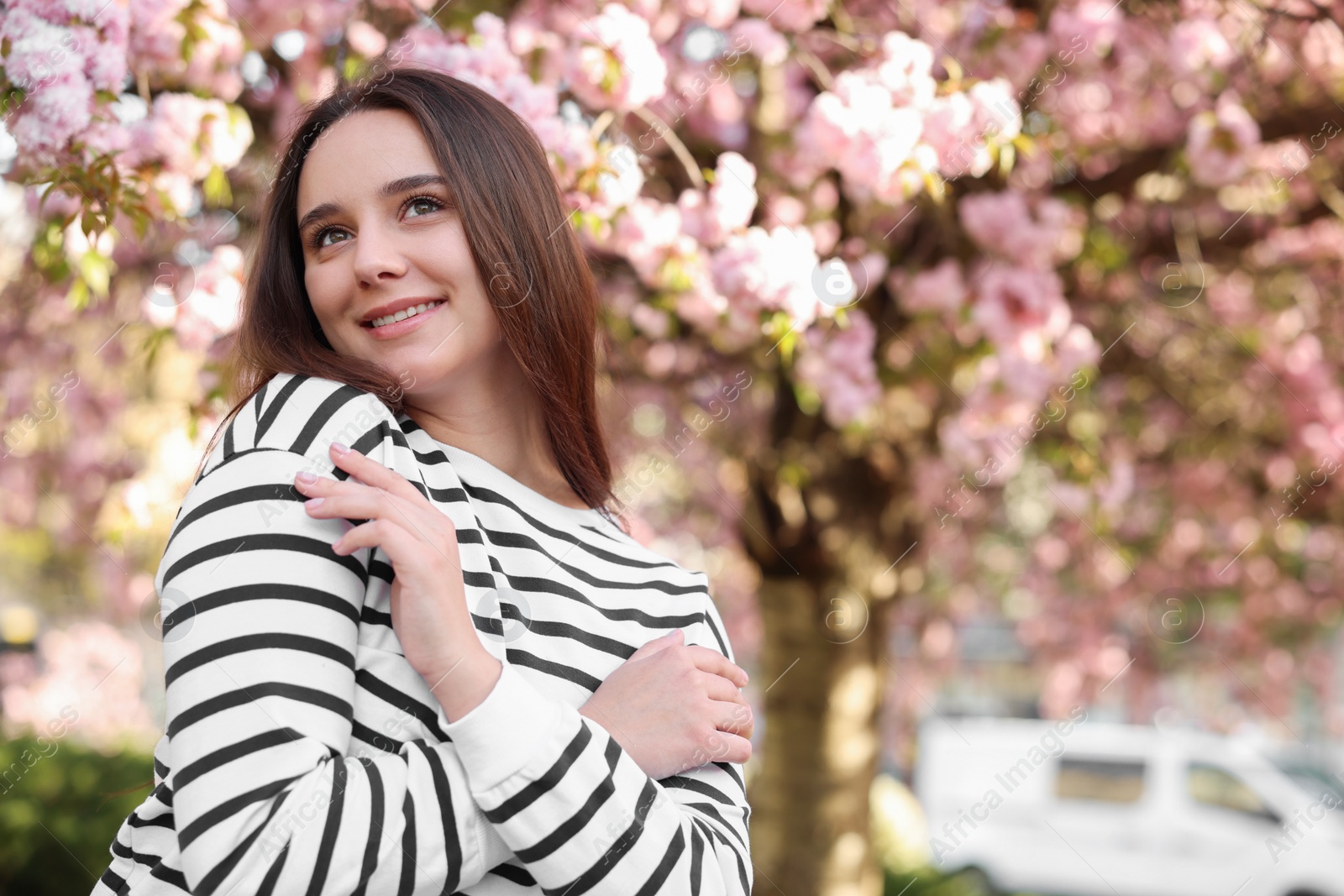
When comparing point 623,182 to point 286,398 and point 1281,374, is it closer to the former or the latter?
point 286,398

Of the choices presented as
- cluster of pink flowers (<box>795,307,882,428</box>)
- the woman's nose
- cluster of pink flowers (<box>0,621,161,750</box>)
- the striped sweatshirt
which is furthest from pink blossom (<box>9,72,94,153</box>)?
cluster of pink flowers (<box>0,621,161,750</box>)

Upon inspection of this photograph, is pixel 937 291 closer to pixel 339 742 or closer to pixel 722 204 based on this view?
pixel 722 204

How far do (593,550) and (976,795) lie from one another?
9.84 m

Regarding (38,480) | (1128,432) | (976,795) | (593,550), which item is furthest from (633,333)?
(976,795)

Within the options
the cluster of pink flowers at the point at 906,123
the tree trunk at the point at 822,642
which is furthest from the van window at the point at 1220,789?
the cluster of pink flowers at the point at 906,123

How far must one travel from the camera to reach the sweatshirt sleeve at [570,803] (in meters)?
0.89

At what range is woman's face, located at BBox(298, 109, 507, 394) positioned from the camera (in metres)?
1.17

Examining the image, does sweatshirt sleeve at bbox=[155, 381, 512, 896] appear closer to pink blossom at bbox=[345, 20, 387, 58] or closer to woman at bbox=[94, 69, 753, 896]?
woman at bbox=[94, 69, 753, 896]

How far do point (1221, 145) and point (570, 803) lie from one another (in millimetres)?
2994

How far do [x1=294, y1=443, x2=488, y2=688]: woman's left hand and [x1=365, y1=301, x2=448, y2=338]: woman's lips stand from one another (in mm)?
280

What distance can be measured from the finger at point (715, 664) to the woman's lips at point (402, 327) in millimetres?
464

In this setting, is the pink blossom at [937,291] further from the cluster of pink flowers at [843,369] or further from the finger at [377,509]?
the finger at [377,509]

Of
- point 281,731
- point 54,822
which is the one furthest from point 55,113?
point 54,822

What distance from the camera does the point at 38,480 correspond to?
218 inches
